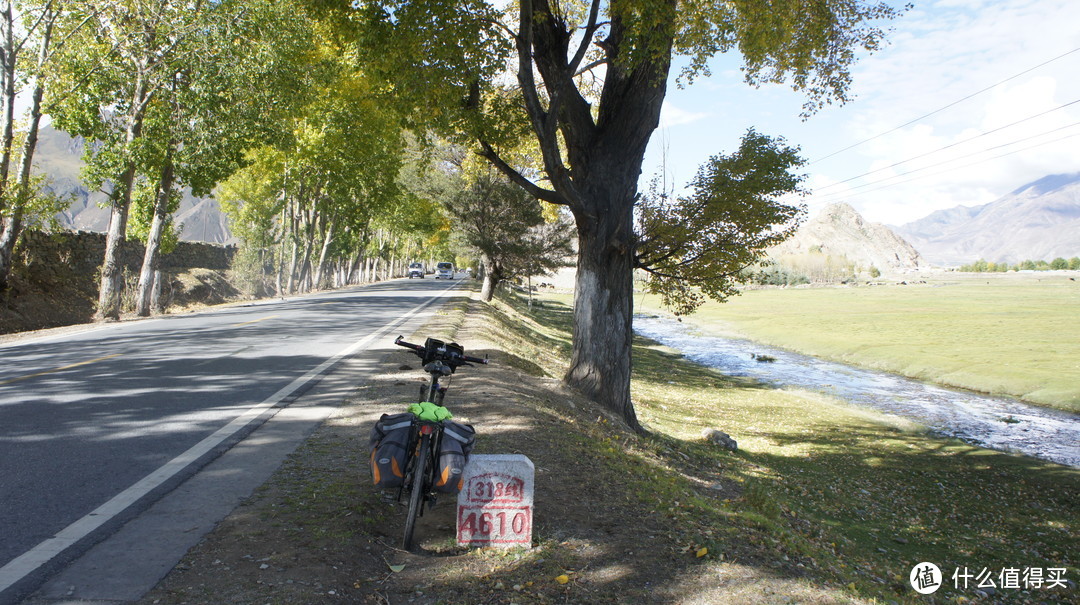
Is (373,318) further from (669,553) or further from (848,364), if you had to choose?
(848,364)

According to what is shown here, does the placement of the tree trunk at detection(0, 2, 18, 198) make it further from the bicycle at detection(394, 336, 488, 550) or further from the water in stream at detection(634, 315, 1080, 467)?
the water in stream at detection(634, 315, 1080, 467)

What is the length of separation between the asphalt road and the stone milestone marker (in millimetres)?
2071

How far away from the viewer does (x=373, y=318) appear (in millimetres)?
19000

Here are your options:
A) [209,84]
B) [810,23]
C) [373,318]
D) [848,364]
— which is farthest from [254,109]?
[848,364]

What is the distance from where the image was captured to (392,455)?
14.0ft

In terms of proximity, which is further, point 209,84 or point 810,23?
point 209,84

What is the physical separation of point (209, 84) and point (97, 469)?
1709 centimetres

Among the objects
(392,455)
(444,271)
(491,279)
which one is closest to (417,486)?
(392,455)

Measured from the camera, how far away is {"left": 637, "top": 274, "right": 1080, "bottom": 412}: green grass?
26656mm

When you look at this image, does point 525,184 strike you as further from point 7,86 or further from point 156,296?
point 156,296

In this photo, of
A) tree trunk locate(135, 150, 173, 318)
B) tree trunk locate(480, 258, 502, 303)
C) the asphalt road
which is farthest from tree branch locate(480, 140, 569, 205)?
tree trunk locate(480, 258, 502, 303)

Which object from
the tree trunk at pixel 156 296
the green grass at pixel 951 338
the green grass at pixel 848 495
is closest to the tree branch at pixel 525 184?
the green grass at pixel 848 495

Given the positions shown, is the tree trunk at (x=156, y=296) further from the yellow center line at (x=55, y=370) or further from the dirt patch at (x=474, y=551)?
the dirt patch at (x=474, y=551)

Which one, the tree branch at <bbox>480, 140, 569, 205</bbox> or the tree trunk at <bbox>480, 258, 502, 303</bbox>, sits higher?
the tree branch at <bbox>480, 140, 569, 205</bbox>
